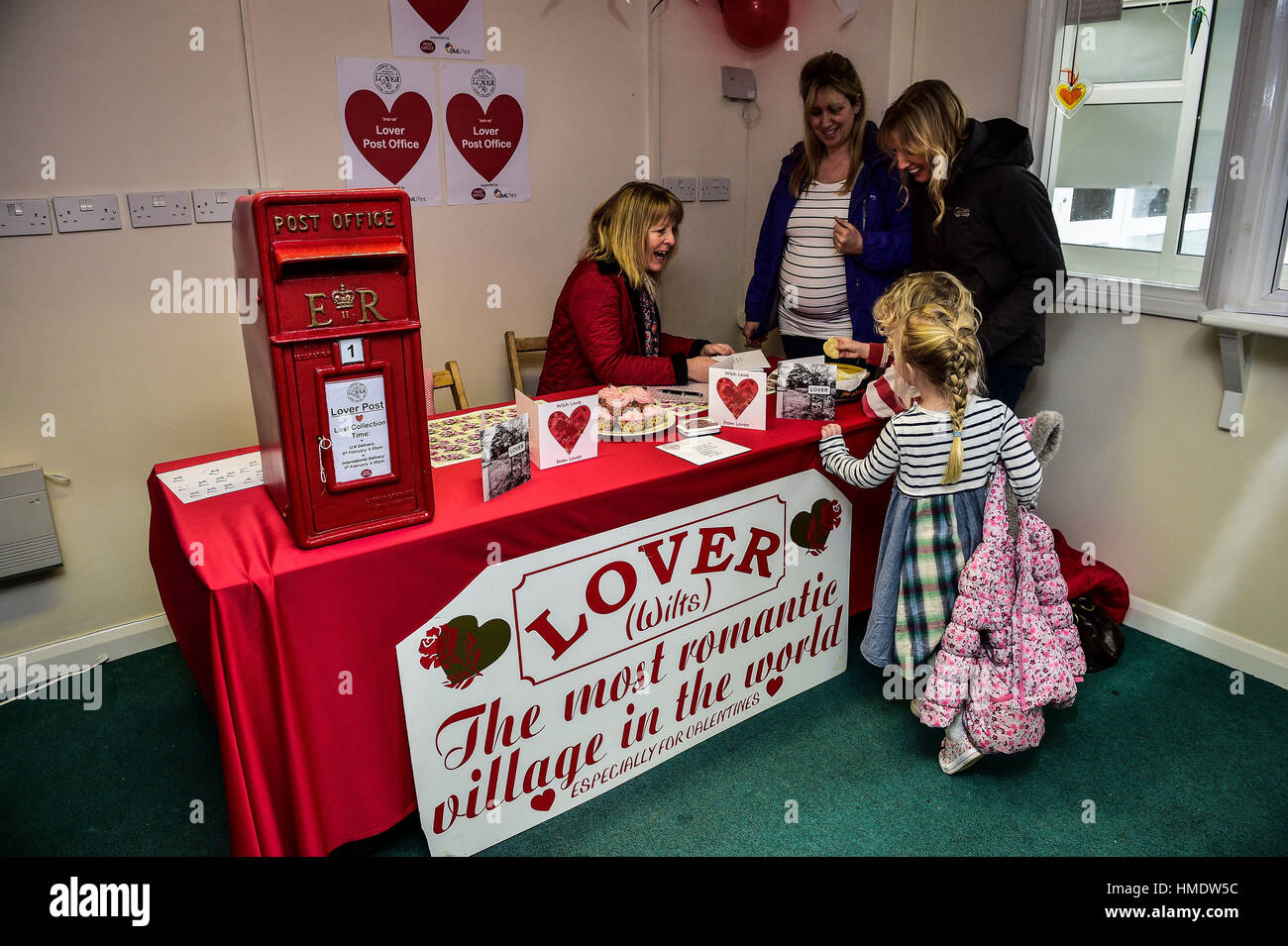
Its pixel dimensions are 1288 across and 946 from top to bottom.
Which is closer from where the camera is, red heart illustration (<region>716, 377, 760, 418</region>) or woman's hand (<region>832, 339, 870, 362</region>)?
red heart illustration (<region>716, 377, 760, 418</region>)

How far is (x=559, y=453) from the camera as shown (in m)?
2.28

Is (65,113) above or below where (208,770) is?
above

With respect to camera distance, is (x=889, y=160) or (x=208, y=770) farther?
(x=889, y=160)

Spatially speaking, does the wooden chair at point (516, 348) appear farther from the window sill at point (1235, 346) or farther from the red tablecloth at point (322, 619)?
the window sill at point (1235, 346)

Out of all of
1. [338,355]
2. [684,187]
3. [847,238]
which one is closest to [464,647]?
[338,355]

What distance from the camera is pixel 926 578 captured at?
2391 millimetres

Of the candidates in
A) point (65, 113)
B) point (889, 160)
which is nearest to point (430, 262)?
point (65, 113)

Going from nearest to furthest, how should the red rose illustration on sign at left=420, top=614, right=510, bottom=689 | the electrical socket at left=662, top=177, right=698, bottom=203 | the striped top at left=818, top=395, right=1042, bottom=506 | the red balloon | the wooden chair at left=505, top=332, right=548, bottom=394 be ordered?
the red rose illustration on sign at left=420, top=614, right=510, bottom=689
the striped top at left=818, top=395, right=1042, bottom=506
the wooden chair at left=505, top=332, right=548, bottom=394
the red balloon
the electrical socket at left=662, top=177, right=698, bottom=203

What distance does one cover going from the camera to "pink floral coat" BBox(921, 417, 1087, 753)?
2279mm

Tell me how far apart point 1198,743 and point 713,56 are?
3.20 meters

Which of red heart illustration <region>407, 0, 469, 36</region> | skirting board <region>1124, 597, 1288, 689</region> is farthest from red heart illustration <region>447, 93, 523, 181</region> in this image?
skirting board <region>1124, 597, 1288, 689</region>

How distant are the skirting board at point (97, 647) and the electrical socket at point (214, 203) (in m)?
1.40

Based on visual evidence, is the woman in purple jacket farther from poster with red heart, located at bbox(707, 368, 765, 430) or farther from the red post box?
the red post box
